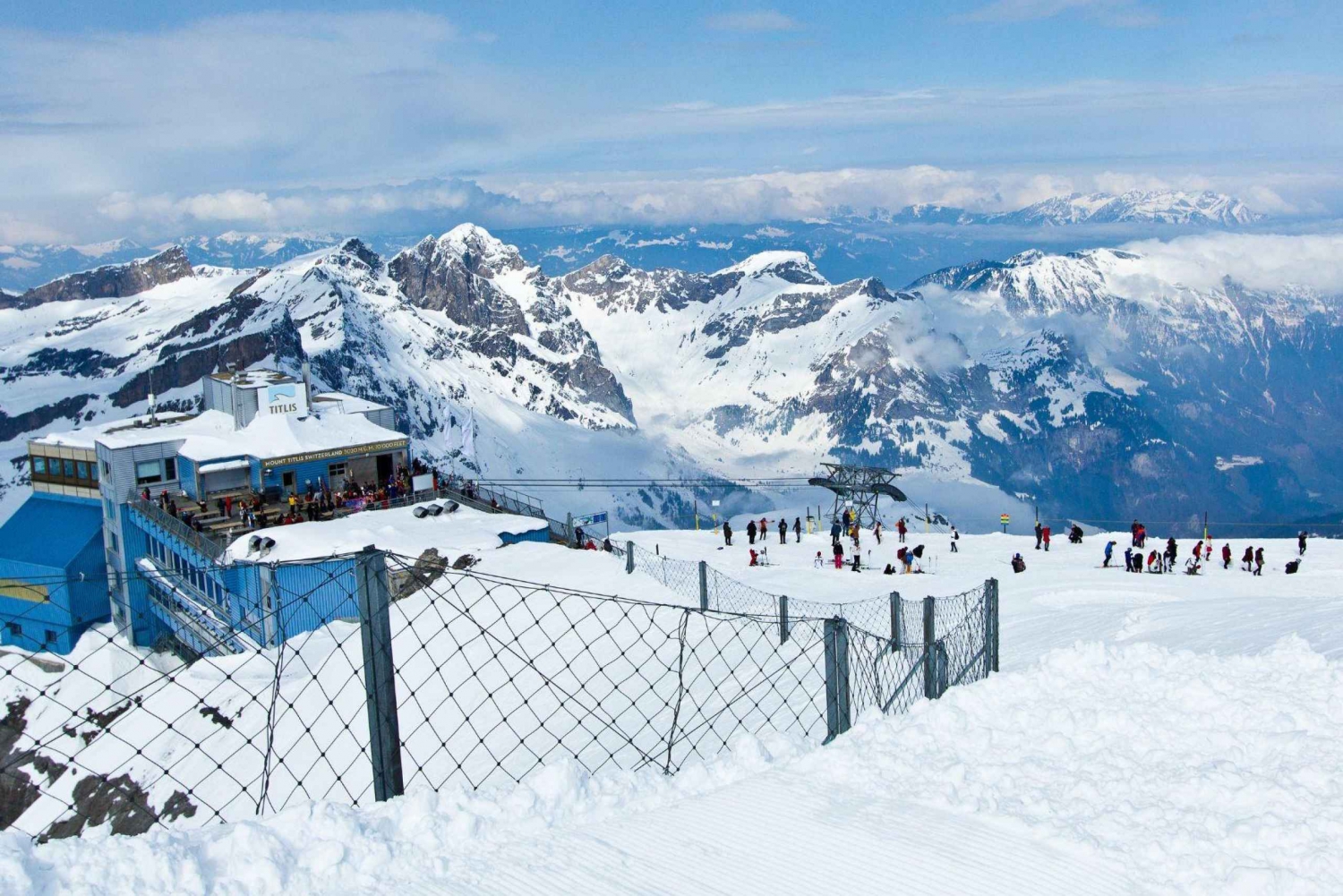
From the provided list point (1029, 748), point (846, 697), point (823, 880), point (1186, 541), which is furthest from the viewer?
point (1186, 541)

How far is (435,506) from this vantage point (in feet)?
127

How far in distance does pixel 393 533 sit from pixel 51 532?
26.2 metres

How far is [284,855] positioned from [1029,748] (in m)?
5.70

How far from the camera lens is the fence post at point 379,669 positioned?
6.76m

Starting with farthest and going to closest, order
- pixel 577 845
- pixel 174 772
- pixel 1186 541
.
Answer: pixel 1186 541 → pixel 174 772 → pixel 577 845

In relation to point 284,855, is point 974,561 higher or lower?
lower

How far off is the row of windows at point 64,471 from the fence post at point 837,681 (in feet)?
164

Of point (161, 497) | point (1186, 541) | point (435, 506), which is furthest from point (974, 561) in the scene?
point (161, 497)

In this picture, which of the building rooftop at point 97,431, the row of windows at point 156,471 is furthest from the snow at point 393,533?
the building rooftop at point 97,431

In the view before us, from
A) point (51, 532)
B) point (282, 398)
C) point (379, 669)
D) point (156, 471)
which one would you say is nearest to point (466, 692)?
point (379, 669)

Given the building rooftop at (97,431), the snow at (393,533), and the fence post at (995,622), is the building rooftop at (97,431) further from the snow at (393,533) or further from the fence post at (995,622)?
the fence post at (995,622)

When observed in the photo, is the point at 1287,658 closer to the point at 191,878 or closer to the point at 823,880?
the point at 823,880

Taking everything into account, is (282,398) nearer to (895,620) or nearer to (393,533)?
(393,533)

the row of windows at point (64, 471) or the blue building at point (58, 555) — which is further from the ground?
the row of windows at point (64, 471)
